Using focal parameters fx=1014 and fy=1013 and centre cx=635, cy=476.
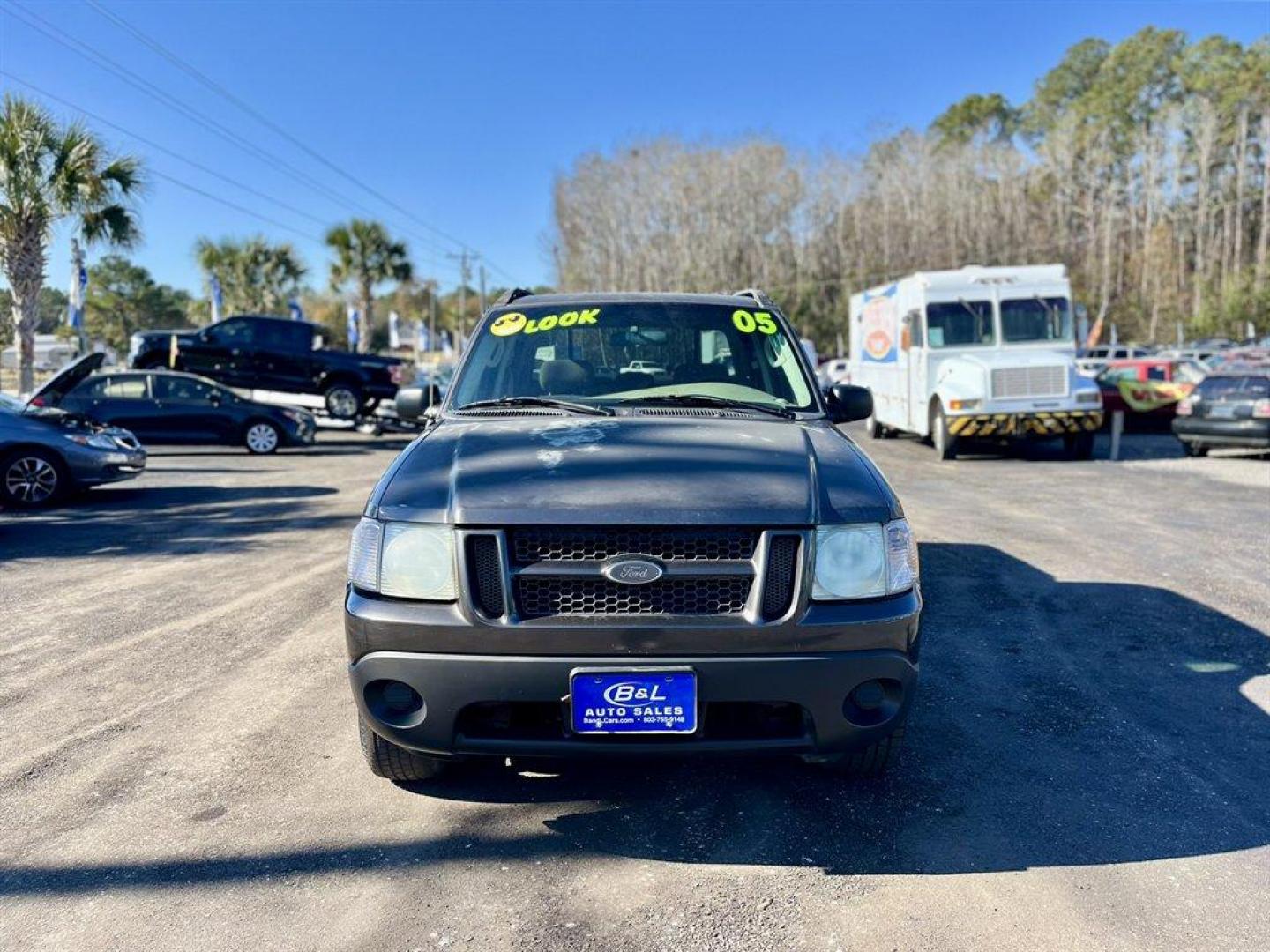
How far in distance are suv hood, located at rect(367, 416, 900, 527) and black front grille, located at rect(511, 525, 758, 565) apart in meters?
0.04

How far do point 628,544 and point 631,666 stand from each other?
1.21ft

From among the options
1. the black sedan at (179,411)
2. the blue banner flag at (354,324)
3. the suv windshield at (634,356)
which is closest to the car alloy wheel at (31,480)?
the black sedan at (179,411)

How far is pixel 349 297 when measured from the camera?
45.7 m

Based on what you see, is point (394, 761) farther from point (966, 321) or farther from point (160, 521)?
point (966, 321)

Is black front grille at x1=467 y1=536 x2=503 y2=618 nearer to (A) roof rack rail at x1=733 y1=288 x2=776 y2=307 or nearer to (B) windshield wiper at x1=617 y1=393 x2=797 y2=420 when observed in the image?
(B) windshield wiper at x1=617 y1=393 x2=797 y2=420

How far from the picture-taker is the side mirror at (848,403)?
4965 mm

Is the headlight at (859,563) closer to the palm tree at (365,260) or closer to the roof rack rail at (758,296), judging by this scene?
the roof rack rail at (758,296)

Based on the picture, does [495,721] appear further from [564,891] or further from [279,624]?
[279,624]

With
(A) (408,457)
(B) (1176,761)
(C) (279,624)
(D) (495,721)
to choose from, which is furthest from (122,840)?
(B) (1176,761)

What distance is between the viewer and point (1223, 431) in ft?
51.8

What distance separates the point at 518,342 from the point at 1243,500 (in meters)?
10.0

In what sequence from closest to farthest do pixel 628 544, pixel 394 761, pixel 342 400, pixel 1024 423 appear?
pixel 628 544 < pixel 394 761 < pixel 1024 423 < pixel 342 400

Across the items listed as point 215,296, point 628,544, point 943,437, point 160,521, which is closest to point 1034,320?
point 943,437

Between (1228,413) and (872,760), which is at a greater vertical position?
(1228,413)
